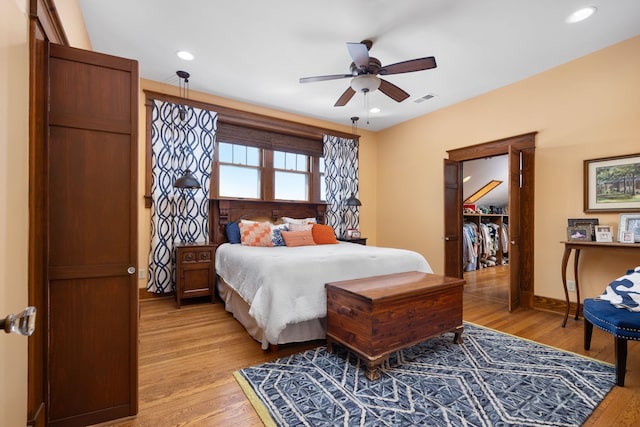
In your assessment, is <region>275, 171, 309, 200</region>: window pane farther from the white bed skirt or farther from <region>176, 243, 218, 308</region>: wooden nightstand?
the white bed skirt

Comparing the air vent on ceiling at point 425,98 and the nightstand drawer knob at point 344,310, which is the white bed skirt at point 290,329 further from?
the air vent on ceiling at point 425,98

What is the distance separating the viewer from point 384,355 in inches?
81.0

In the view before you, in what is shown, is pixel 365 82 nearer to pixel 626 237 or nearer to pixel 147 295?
pixel 626 237

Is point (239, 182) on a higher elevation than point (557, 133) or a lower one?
lower

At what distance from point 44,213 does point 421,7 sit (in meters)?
2.94

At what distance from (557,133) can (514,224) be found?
1149 mm

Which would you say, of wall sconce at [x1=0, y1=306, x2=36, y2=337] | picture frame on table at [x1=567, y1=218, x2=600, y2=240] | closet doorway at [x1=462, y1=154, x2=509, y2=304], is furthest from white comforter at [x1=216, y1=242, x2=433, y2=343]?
closet doorway at [x1=462, y1=154, x2=509, y2=304]

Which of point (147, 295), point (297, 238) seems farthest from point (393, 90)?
point (147, 295)

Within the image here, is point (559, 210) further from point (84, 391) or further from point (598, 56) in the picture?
point (84, 391)

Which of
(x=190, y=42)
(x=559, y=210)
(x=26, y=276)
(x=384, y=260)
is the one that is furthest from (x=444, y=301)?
(x=190, y=42)

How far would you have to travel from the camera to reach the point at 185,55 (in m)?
3.20

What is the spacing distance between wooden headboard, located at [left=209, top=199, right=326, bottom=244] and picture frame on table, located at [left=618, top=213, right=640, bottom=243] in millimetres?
3665

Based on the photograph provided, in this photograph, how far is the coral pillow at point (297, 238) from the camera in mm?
3916

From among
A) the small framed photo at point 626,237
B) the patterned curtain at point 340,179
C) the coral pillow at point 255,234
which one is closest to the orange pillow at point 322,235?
the coral pillow at point 255,234
